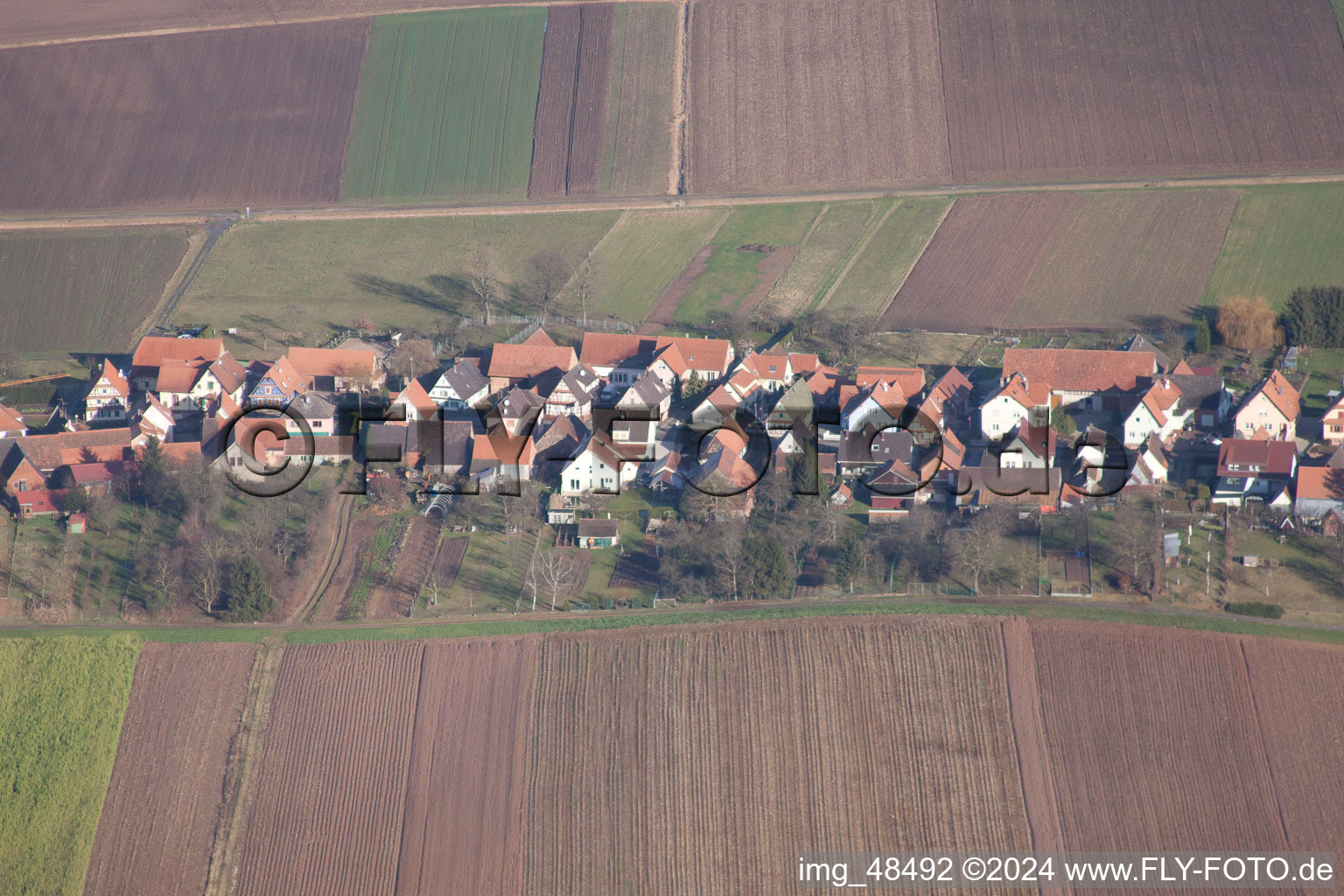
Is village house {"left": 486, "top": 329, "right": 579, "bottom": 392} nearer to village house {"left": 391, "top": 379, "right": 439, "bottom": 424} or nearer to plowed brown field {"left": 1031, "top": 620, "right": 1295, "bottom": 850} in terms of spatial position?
village house {"left": 391, "top": 379, "right": 439, "bottom": 424}

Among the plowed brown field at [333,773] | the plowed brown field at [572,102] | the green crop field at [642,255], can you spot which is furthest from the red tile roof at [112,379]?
the plowed brown field at [572,102]

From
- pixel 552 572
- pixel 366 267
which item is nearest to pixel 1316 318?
pixel 552 572

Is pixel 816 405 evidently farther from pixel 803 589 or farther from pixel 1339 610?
pixel 1339 610

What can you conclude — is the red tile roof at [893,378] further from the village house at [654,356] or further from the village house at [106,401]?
the village house at [106,401]

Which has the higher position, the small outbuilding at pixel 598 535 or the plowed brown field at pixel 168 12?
the plowed brown field at pixel 168 12

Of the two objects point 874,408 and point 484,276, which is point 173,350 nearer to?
point 484,276
